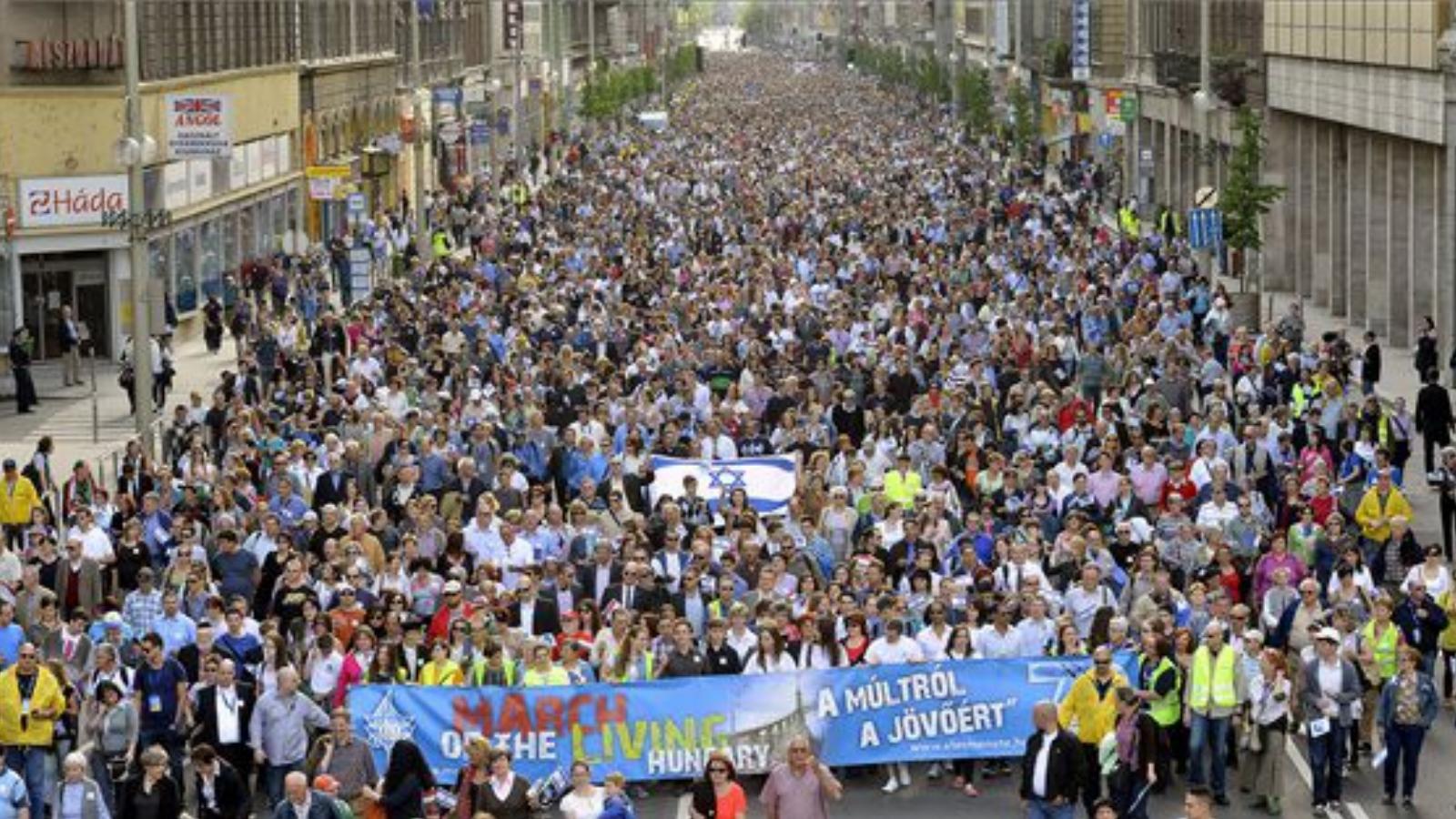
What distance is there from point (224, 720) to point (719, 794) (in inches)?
178

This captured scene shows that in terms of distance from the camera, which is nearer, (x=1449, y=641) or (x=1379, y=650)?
(x=1379, y=650)

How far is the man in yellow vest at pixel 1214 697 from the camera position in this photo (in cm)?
2122

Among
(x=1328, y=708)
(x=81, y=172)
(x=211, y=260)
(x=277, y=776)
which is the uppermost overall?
(x=81, y=172)

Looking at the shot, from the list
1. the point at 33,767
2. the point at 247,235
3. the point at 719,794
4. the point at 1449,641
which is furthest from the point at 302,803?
the point at 247,235

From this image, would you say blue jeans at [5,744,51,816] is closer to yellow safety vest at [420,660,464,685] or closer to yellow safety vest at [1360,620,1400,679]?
yellow safety vest at [420,660,464,685]

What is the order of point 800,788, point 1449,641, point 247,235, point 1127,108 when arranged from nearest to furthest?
point 800,788 < point 1449,641 < point 247,235 < point 1127,108

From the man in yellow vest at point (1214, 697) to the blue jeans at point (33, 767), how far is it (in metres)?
7.05

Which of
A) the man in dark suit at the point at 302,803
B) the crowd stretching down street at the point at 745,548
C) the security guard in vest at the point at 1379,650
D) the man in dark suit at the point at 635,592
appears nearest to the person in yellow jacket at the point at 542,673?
the crowd stretching down street at the point at 745,548

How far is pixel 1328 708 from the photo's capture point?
841 inches


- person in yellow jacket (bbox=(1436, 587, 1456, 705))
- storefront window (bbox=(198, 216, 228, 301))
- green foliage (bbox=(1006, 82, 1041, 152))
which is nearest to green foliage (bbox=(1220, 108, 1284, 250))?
storefront window (bbox=(198, 216, 228, 301))

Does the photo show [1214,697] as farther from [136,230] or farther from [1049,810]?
[136,230]

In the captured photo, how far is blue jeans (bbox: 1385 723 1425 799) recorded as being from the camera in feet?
70.1

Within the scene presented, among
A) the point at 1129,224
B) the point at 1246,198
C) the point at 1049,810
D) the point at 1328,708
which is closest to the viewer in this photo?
the point at 1049,810

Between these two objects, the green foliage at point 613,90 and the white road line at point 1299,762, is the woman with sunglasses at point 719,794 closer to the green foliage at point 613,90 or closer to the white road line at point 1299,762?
the white road line at point 1299,762
